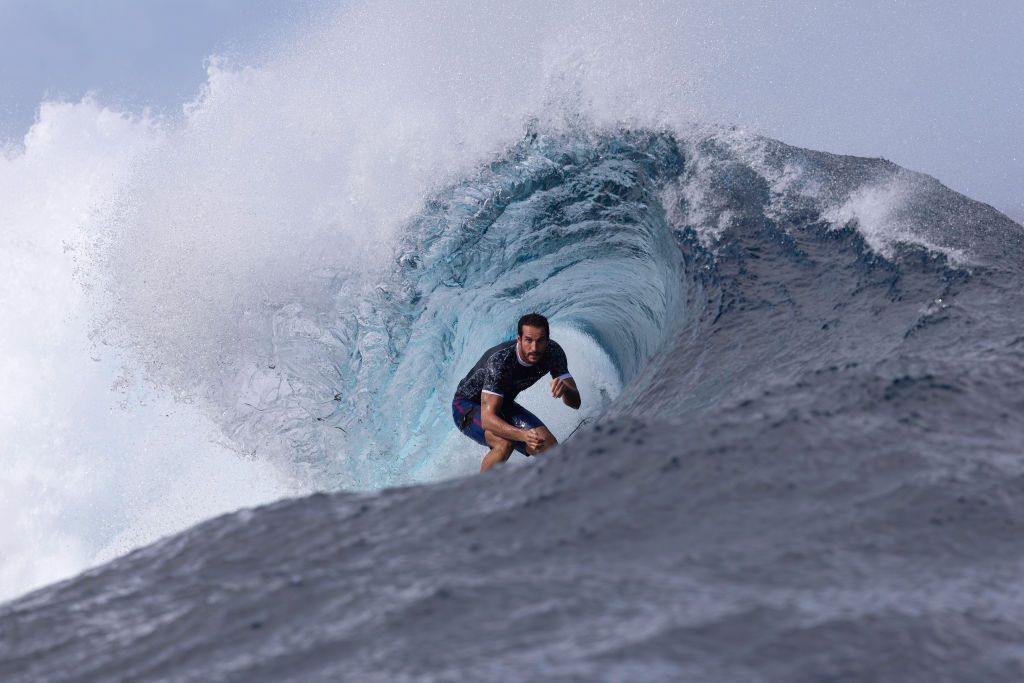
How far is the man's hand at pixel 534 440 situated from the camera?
5.36 m

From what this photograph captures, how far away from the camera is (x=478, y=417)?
6.15m

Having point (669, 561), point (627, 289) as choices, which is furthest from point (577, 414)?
point (669, 561)

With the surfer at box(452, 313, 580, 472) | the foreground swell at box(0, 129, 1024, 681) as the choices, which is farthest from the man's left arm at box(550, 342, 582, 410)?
the foreground swell at box(0, 129, 1024, 681)

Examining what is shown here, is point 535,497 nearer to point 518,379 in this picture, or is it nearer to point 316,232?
point 518,379

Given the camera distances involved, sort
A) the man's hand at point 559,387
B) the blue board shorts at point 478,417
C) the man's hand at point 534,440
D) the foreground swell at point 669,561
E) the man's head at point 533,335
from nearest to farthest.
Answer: the foreground swell at point 669,561 → the man's hand at point 534,440 → the man's head at point 533,335 → the man's hand at point 559,387 → the blue board shorts at point 478,417

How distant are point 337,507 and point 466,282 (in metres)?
4.93

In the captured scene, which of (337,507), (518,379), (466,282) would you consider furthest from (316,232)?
(337,507)

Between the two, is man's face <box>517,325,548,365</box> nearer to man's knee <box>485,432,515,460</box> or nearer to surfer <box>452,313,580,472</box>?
surfer <box>452,313,580,472</box>

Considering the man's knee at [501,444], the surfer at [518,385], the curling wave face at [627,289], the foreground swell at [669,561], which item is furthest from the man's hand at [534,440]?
the foreground swell at [669,561]

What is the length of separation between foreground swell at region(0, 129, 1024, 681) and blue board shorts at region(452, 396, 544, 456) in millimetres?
1921

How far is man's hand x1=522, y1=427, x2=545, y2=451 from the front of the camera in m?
5.36

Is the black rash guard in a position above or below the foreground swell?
above

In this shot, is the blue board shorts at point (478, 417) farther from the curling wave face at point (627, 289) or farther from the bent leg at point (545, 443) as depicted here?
the curling wave face at point (627, 289)

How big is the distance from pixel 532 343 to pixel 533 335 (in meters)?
0.06
